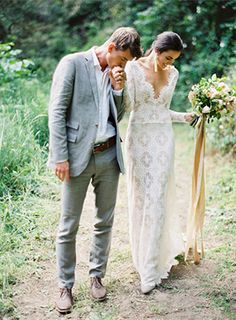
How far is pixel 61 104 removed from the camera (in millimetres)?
3012

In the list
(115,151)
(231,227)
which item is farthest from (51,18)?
(115,151)

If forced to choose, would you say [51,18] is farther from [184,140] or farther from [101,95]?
[101,95]

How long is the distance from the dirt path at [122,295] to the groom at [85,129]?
0.17 m

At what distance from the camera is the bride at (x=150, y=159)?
3.57 metres

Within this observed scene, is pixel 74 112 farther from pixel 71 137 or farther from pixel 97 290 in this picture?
pixel 97 290

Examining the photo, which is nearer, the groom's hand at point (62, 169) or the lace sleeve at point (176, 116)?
the groom's hand at point (62, 169)

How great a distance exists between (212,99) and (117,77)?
941mm

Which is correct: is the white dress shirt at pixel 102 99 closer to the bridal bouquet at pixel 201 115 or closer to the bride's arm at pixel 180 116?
the bride's arm at pixel 180 116

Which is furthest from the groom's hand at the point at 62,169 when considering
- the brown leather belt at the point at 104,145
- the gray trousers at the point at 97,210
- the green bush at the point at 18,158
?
the green bush at the point at 18,158

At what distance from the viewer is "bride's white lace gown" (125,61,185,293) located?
3.62 m

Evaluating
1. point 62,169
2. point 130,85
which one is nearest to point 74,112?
point 62,169

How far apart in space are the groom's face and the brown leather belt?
0.48 m

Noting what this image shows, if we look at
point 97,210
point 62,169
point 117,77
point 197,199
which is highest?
point 117,77

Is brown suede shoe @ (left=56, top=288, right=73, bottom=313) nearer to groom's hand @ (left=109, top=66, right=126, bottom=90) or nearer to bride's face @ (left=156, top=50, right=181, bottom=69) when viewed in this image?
groom's hand @ (left=109, top=66, right=126, bottom=90)
